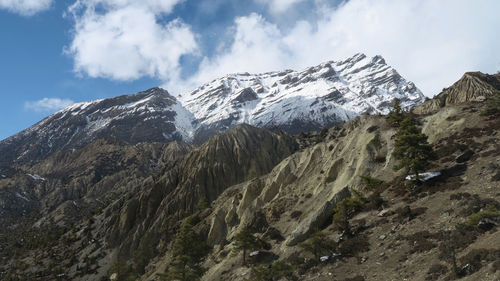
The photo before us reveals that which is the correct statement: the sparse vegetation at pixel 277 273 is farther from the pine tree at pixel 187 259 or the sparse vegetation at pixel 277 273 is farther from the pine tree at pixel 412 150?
the pine tree at pixel 412 150

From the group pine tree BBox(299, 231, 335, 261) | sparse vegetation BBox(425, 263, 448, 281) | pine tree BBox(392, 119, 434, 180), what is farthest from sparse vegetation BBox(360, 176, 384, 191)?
sparse vegetation BBox(425, 263, 448, 281)

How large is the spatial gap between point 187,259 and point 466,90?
76.9 metres

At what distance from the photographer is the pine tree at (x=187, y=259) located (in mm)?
48812

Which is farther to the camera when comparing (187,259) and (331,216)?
(187,259)

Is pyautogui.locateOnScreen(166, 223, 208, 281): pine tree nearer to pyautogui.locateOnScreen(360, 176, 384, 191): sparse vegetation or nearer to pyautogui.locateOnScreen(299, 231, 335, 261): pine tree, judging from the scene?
pyautogui.locateOnScreen(299, 231, 335, 261): pine tree

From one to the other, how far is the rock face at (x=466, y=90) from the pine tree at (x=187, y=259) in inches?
2495

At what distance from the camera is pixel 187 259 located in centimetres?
5219

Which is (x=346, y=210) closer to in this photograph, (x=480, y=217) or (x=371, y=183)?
(x=371, y=183)

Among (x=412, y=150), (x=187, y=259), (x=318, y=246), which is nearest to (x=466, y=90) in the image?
(x=412, y=150)

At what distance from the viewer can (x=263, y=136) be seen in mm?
158000

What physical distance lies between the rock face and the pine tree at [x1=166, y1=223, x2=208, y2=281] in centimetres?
6337

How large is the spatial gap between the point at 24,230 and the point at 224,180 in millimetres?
128503

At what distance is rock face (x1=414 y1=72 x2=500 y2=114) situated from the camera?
82.2m

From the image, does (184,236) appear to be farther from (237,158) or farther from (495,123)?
(237,158)
